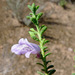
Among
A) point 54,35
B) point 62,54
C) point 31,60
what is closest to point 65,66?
point 62,54

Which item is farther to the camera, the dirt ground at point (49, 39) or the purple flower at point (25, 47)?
the dirt ground at point (49, 39)

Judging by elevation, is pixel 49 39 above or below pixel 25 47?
below

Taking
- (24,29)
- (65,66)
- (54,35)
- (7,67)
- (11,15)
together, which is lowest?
(65,66)

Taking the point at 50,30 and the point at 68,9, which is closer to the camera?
the point at 50,30

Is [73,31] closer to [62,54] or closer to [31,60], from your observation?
[62,54]

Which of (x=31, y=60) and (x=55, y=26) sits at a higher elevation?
(x=55, y=26)

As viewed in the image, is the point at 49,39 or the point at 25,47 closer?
the point at 25,47

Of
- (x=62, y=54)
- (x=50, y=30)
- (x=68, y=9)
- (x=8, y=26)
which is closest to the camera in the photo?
(x=62, y=54)

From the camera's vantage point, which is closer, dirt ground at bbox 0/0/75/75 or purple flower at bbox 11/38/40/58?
purple flower at bbox 11/38/40/58
